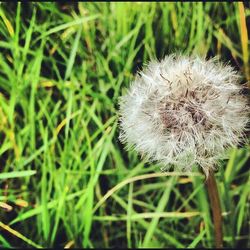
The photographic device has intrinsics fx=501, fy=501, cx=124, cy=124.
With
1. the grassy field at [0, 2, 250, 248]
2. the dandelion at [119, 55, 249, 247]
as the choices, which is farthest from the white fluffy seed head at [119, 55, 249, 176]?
the grassy field at [0, 2, 250, 248]

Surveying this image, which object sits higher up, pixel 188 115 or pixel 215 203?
pixel 188 115

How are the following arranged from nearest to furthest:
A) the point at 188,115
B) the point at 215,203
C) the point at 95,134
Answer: the point at 188,115
the point at 215,203
the point at 95,134

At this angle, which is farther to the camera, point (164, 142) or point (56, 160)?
point (56, 160)

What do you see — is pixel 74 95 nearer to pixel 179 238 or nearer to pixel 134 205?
pixel 134 205

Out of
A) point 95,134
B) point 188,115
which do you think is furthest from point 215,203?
point 95,134

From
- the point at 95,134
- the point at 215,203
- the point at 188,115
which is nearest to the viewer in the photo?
the point at 188,115

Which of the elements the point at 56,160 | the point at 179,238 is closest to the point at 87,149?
the point at 56,160

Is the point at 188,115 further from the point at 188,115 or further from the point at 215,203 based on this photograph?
the point at 215,203

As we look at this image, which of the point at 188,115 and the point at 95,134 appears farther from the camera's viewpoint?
the point at 95,134
